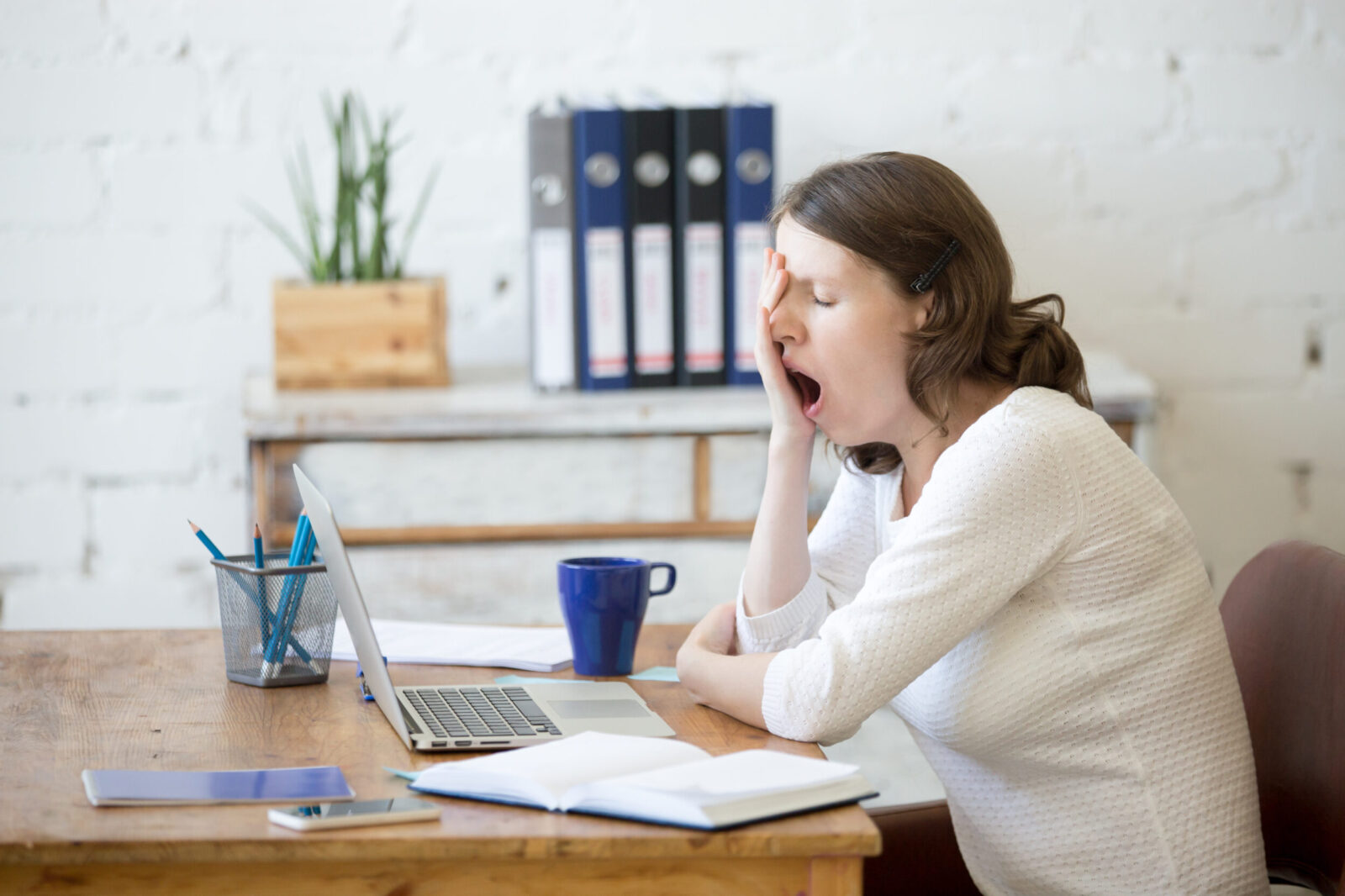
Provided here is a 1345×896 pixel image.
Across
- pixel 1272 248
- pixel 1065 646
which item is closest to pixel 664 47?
pixel 1272 248

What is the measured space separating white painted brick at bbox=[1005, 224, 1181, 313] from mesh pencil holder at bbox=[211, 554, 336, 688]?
1.44 meters

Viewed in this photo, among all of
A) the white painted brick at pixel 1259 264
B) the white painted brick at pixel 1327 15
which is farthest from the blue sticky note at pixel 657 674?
the white painted brick at pixel 1327 15

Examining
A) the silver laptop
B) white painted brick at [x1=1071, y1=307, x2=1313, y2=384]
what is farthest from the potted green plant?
white painted brick at [x1=1071, y1=307, x2=1313, y2=384]

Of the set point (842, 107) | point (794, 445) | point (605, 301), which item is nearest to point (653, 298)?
point (605, 301)

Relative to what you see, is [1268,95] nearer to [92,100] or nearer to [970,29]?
[970,29]

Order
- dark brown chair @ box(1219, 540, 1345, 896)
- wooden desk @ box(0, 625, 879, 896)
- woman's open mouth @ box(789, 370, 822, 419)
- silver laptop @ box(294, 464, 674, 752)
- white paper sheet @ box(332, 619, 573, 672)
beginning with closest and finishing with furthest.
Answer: wooden desk @ box(0, 625, 879, 896) < silver laptop @ box(294, 464, 674, 752) < dark brown chair @ box(1219, 540, 1345, 896) < white paper sheet @ box(332, 619, 573, 672) < woman's open mouth @ box(789, 370, 822, 419)

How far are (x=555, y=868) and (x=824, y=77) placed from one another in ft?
5.37

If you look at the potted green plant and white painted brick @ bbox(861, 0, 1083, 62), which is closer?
the potted green plant

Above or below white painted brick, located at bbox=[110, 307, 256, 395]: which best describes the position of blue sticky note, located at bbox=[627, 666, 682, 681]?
below

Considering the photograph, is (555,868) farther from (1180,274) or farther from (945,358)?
(1180,274)

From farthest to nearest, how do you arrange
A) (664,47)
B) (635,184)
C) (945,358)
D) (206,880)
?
1. (664,47)
2. (635,184)
3. (945,358)
4. (206,880)

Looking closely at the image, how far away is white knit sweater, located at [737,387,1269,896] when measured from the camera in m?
0.98

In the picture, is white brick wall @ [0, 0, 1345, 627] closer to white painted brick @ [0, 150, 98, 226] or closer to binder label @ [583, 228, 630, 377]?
white painted brick @ [0, 150, 98, 226]

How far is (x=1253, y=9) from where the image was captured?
2.14 metres
